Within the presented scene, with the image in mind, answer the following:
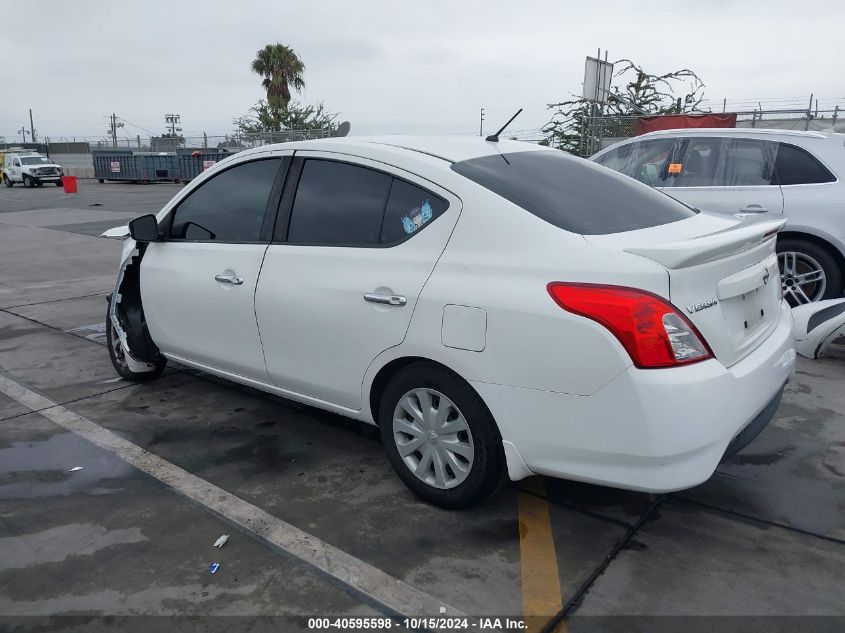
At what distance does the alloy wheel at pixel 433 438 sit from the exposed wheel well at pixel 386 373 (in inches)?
4.9

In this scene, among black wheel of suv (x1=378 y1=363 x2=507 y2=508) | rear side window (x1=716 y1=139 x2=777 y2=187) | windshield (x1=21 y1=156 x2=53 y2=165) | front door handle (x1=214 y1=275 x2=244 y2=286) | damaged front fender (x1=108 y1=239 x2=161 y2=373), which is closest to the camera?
black wheel of suv (x1=378 y1=363 x2=507 y2=508)

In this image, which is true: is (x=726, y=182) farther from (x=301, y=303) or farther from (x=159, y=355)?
(x=159, y=355)

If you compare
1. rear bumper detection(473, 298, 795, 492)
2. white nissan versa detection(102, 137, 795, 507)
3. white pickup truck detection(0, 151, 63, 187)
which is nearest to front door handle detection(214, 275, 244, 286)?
white nissan versa detection(102, 137, 795, 507)

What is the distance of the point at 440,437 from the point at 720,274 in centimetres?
132

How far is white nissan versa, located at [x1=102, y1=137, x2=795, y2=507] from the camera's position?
2592 millimetres

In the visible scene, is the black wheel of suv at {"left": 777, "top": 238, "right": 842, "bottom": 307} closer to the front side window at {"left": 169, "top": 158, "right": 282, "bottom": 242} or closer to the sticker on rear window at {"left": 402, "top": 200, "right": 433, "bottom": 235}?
the sticker on rear window at {"left": 402, "top": 200, "right": 433, "bottom": 235}

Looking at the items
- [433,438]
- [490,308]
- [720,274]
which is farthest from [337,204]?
[720,274]

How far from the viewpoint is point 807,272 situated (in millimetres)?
6094

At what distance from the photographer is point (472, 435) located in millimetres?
2986

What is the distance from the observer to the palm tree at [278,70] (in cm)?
4284

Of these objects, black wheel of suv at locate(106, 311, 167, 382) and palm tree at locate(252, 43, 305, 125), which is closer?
black wheel of suv at locate(106, 311, 167, 382)

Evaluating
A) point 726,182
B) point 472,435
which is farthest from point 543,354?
point 726,182

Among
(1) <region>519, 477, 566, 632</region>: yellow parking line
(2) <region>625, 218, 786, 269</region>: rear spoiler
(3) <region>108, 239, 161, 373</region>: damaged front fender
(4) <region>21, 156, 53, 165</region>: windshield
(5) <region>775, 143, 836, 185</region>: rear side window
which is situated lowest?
(1) <region>519, 477, 566, 632</region>: yellow parking line

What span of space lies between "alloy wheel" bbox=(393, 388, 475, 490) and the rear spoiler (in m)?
1.02
